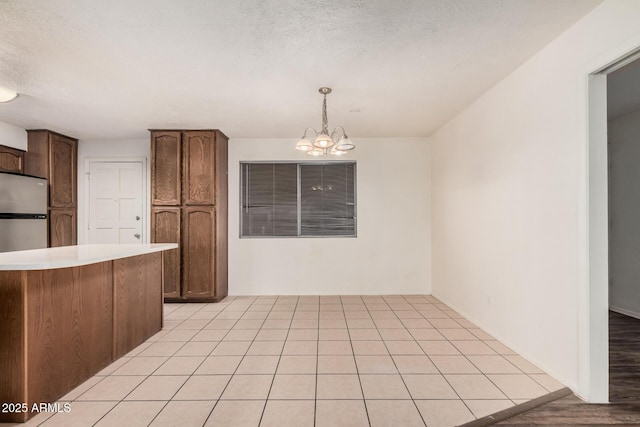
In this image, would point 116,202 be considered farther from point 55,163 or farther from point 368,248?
point 368,248

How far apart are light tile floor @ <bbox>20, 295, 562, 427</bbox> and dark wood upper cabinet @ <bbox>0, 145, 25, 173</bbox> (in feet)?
10.4

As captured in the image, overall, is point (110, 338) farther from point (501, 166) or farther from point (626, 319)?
point (626, 319)

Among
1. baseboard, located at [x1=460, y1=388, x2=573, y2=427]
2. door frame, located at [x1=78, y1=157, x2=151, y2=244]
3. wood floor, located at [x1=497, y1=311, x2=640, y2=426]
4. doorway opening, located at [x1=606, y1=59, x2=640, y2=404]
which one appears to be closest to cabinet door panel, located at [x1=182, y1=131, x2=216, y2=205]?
door frame, located at [x1=78, y1=157, x2=151, y2=244]

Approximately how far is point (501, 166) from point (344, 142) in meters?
1.54

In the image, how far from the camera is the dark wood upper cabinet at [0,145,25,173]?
4.07 meters

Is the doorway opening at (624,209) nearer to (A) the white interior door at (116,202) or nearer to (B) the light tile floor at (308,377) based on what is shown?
(B) the light tile floor at (308,377)

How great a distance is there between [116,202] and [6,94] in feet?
7.19

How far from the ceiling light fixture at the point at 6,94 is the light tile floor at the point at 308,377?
284cm

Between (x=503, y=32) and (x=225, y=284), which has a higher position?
(x=503, y=32)

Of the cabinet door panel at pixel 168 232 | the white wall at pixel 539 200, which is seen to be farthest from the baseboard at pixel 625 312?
the cabinet door panel at pixel 168 232

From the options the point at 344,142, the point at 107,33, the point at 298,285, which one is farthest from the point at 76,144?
the point at 344,142

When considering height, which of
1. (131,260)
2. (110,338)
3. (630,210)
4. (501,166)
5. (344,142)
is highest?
(344,142)

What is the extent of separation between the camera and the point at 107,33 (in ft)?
6.97

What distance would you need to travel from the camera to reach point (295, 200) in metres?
4.95
